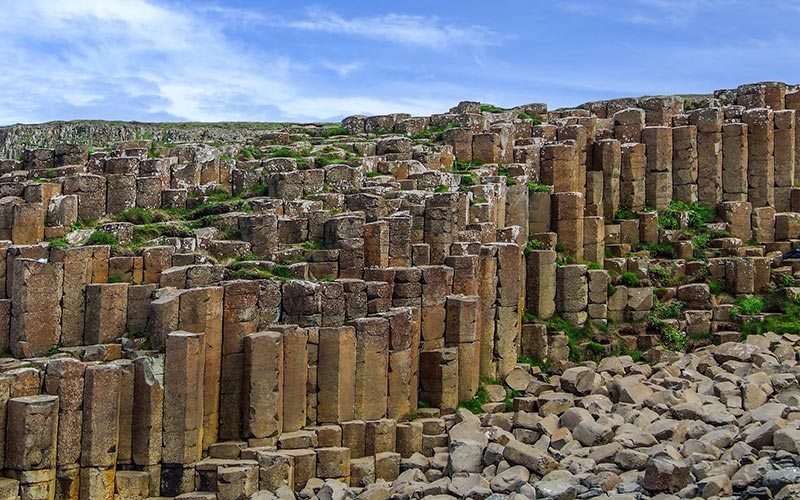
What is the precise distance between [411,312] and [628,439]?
5913 mm

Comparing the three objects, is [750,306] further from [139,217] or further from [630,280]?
[139,217]

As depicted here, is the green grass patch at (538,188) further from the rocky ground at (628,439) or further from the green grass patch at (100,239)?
the green grass patch at (100,239)

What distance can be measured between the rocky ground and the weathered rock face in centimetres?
7

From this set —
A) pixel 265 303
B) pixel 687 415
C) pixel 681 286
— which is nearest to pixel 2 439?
pixel 265 303

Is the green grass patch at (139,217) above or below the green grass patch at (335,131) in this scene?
below

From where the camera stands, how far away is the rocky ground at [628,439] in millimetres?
21094

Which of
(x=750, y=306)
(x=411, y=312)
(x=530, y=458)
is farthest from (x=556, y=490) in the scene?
(x=750, y=306)

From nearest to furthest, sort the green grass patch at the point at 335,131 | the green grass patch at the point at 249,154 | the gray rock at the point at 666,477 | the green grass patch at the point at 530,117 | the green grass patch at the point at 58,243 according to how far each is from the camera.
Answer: the gray rock at the point at 666,477 < the green grass patch at the point at 58,243 < the green grass patch at the point at 249,154 < the green grass patch at the point at 335,131 < the green grass patch at the point at 530,117

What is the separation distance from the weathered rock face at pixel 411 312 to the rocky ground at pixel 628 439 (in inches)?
2.8

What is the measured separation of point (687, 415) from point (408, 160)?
1171cm

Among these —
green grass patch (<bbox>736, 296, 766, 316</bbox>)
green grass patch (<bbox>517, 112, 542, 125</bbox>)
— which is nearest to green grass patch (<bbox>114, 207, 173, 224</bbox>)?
green grass patch (<bbox>517, 112, 542, 125</bbox>)

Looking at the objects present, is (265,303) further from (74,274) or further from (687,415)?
(687,415)

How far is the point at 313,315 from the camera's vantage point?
25328 mm

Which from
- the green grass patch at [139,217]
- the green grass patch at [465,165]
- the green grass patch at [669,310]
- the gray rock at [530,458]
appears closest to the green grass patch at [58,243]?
the green grass patch at [139,217]
